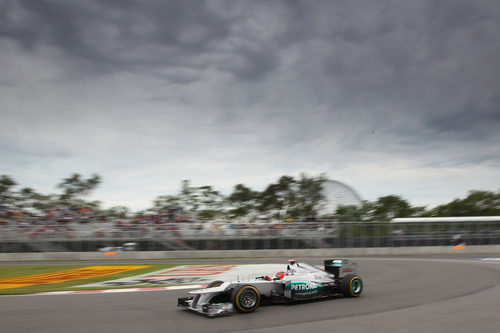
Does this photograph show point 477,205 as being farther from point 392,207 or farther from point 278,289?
point 278,289

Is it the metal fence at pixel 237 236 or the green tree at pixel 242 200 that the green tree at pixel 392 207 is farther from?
the metal fence at pixel 237 236

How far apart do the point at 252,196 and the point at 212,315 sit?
5322 cm

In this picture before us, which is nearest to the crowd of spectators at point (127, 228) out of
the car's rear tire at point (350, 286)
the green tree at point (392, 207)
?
the car's rear tire at point (350, 286)

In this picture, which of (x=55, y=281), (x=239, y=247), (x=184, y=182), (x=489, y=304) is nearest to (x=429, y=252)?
(x=239, y=247)

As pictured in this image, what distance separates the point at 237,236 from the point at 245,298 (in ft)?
70.7

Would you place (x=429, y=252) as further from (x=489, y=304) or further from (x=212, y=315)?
(x=212, y=315)

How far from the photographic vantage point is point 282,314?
8.04 meters

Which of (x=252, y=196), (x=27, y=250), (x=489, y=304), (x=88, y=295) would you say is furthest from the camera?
(x=252, y=196)

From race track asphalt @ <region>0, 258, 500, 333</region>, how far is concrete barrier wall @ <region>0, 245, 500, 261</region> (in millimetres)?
17619

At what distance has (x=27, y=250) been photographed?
28203 mm

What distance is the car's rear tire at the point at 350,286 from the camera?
382 inches

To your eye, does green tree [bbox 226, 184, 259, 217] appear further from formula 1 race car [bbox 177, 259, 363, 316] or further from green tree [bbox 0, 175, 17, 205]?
formula 1 race car [bbox 177, 259, 363, 316]

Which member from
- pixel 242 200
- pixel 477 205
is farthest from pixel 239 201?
pixel 477 205

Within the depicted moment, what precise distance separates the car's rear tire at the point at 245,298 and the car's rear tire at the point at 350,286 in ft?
8.03
